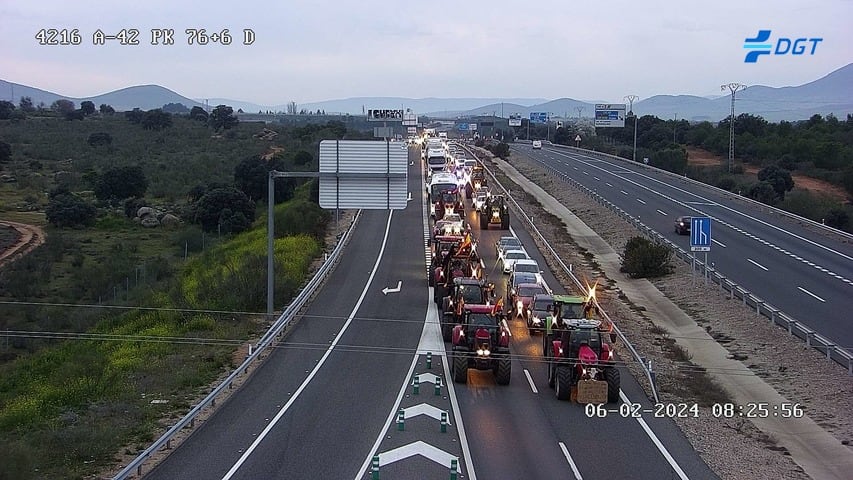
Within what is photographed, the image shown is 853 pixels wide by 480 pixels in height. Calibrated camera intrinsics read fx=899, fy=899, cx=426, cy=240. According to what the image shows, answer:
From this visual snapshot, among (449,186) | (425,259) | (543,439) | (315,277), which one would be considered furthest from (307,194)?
(543,439)

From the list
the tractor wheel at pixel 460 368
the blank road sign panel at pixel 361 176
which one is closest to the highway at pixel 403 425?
the tractor wheel at pixel 460 368

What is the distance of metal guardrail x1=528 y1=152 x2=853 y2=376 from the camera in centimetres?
2694

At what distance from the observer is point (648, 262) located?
45.4m

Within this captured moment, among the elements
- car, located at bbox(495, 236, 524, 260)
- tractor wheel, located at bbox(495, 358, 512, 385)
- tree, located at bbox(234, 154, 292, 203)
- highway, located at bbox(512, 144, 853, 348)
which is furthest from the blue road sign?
tree, located at bbox(234, 154, 292, 203)

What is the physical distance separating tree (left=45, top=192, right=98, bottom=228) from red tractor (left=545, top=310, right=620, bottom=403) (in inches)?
1897

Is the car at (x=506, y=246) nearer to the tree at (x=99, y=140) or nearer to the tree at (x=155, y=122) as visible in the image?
the tree at (x=99, y=140)

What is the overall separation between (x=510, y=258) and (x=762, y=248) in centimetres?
1672

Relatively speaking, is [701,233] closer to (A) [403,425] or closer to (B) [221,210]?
(A) [403,425]

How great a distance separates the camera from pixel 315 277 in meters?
39.8

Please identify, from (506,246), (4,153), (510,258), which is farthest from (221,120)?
(510,258)

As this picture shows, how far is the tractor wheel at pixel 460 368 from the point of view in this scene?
24.4 metres

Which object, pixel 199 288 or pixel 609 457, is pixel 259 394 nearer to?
pixel 609 457

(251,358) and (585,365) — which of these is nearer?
(585,365)

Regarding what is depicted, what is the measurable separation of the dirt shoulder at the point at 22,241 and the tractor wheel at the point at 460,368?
33167mm
